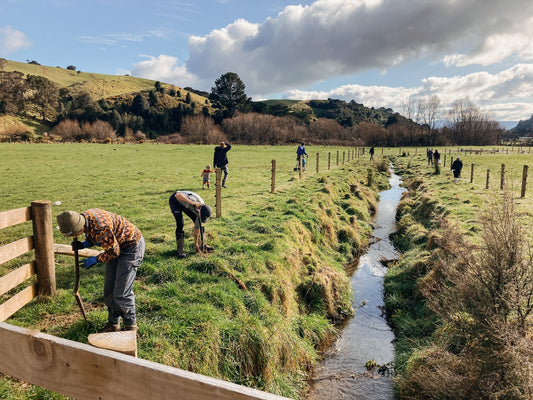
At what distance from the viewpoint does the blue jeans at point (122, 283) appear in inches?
181

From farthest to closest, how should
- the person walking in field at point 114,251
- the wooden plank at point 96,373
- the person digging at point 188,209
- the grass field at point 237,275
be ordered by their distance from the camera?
1. the person digging at point 188,209
2. the grass field at point 237,275
3. the person walking in field at point 114,251
4. the wooden plank at point 96,373

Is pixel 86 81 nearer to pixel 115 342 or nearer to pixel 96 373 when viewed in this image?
pixel 115 342

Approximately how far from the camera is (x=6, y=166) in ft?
76.1

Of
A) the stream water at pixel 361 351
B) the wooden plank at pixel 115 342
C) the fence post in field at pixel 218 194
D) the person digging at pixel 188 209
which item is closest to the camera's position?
the wooden plank at pixel 115 342

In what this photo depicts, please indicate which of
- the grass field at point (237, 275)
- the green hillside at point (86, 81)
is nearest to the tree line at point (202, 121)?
the green hillside at point (86, 81)

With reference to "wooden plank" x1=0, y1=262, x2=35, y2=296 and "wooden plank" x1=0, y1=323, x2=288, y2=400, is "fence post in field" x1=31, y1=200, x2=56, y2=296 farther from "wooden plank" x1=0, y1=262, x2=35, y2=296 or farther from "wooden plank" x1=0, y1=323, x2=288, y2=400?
"wooden plank" x1=0, y1=323, x2=288, y2=400

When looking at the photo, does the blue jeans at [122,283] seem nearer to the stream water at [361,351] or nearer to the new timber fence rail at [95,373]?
the new timber fence rail at [95,373]

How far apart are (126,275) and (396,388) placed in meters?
5.01

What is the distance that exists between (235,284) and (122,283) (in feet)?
9.13

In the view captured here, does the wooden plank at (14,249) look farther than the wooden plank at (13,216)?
No

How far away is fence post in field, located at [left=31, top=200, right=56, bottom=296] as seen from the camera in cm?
526

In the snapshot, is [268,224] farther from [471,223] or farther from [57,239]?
[471,223]

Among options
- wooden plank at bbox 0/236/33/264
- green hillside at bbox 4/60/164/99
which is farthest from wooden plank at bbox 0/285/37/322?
green hillside at bbox 4/60/164/99

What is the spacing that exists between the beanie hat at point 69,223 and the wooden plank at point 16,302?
5.67 feet
